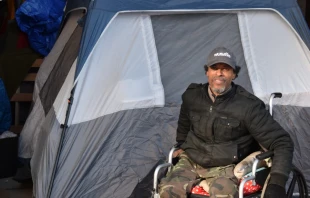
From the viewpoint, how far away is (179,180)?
14.6 feet

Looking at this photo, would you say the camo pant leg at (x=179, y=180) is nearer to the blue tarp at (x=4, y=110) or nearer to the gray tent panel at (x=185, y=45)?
the gray tent panel at (x=185, y=45)

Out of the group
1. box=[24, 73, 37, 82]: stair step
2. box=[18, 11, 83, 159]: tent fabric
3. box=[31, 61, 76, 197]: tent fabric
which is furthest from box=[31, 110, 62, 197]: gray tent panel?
box=[24, 73, 37, 82]: stair step

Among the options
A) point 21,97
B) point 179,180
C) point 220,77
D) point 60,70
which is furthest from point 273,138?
point 21,97

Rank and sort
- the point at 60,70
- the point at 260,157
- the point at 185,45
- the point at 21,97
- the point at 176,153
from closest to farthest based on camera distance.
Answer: the point at 260,157 < the point at 176,153 < the point at 185,45 < the point at 60,70 < the point at 21,97

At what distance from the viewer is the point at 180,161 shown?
15.4 feet

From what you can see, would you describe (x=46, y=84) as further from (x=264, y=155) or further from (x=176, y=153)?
(x=264, y=155)

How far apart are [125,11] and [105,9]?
168mm

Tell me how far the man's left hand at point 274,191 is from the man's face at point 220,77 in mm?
764

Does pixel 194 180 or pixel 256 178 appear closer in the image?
pixel 256 178

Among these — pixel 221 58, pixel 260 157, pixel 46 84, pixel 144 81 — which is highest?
pixel 221 58

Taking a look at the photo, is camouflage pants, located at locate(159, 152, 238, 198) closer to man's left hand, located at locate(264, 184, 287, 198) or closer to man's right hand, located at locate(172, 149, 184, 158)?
man's right hand, located at locate(172, 149, 184, 158)

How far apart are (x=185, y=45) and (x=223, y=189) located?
6.38ft

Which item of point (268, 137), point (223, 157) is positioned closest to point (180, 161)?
point (223, 157)

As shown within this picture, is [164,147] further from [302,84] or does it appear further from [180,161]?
[302,84]
